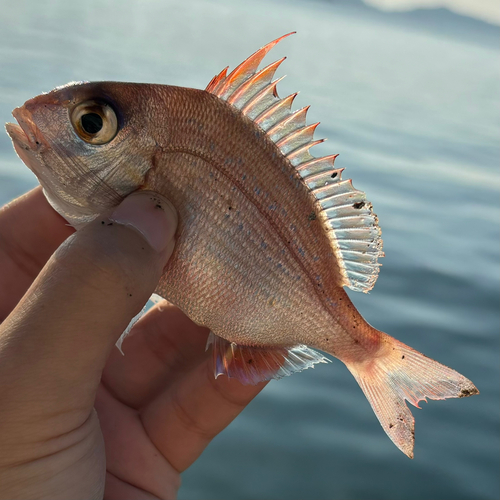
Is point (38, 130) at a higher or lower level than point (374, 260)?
lower

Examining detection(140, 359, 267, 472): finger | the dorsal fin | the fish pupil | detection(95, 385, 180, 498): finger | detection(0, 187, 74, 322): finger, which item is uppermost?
the dorsal fin

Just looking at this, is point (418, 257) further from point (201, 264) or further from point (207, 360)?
point (201, 264)

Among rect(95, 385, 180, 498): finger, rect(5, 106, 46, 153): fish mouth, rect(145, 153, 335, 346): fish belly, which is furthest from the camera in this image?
rect(95, 385, 180, 498): finger

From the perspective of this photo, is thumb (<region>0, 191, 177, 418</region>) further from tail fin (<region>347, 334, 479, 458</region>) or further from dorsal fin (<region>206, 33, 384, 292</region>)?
tail fin (<region>347, 334, 479, 458</region>)

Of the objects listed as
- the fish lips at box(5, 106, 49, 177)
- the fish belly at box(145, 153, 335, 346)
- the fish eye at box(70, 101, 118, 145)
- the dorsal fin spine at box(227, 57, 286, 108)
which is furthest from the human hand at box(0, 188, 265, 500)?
the dorsal fin spine at box(227, 57, 286, 108)

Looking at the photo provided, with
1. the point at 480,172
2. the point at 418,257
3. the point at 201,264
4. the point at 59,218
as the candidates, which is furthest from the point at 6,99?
the point at 480,172

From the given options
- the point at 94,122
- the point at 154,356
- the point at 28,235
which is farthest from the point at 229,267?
the point at 28,235

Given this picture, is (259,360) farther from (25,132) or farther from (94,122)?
(25,132)
